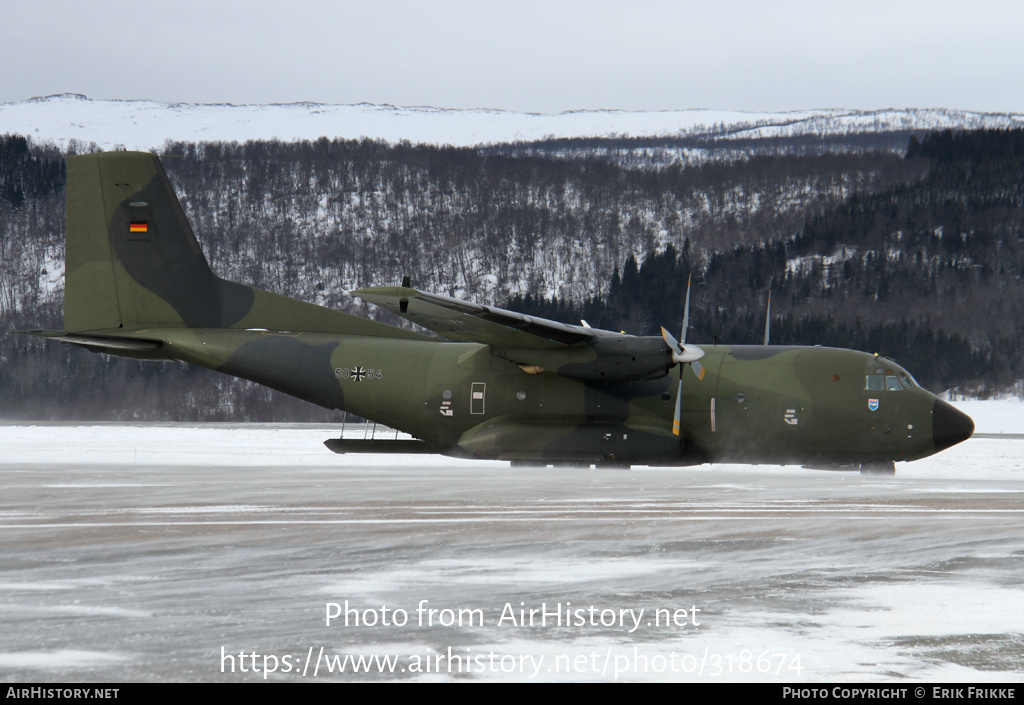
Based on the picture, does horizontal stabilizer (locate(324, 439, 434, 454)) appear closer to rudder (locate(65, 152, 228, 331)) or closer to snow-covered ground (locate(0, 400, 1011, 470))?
snow-covered ground (locate(0, 400, 1011, 470))

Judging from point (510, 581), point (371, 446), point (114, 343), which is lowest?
point (371, 446)

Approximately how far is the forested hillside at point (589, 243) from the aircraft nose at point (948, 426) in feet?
207

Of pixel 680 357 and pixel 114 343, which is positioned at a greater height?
pixel 680 357

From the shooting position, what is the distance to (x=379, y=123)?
174 m

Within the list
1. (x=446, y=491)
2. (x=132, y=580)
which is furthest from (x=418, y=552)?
(x=446, y=491)

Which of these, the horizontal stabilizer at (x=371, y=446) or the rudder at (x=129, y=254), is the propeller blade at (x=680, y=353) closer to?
the horizontal stabilizer at (x=371, y=446)

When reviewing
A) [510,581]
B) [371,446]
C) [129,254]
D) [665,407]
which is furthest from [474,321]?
[510,581]

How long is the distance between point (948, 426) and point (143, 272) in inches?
754

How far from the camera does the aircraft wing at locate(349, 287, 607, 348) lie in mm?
18531

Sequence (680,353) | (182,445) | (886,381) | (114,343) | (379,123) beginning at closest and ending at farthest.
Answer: (680,353) < (886,381) < (114,343) < (182,445) < (379,123)

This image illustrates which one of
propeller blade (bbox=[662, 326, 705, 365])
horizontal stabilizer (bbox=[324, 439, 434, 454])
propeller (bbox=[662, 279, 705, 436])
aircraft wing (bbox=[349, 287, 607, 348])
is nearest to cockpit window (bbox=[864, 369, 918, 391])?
propeller (bbox=[662, 279, 705, 436])

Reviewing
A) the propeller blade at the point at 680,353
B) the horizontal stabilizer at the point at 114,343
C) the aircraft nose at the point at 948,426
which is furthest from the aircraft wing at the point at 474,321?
the aircraft nose at the point at 948,426

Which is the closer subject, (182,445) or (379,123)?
(182,445)

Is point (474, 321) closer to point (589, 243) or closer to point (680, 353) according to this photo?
point (680, 353)
